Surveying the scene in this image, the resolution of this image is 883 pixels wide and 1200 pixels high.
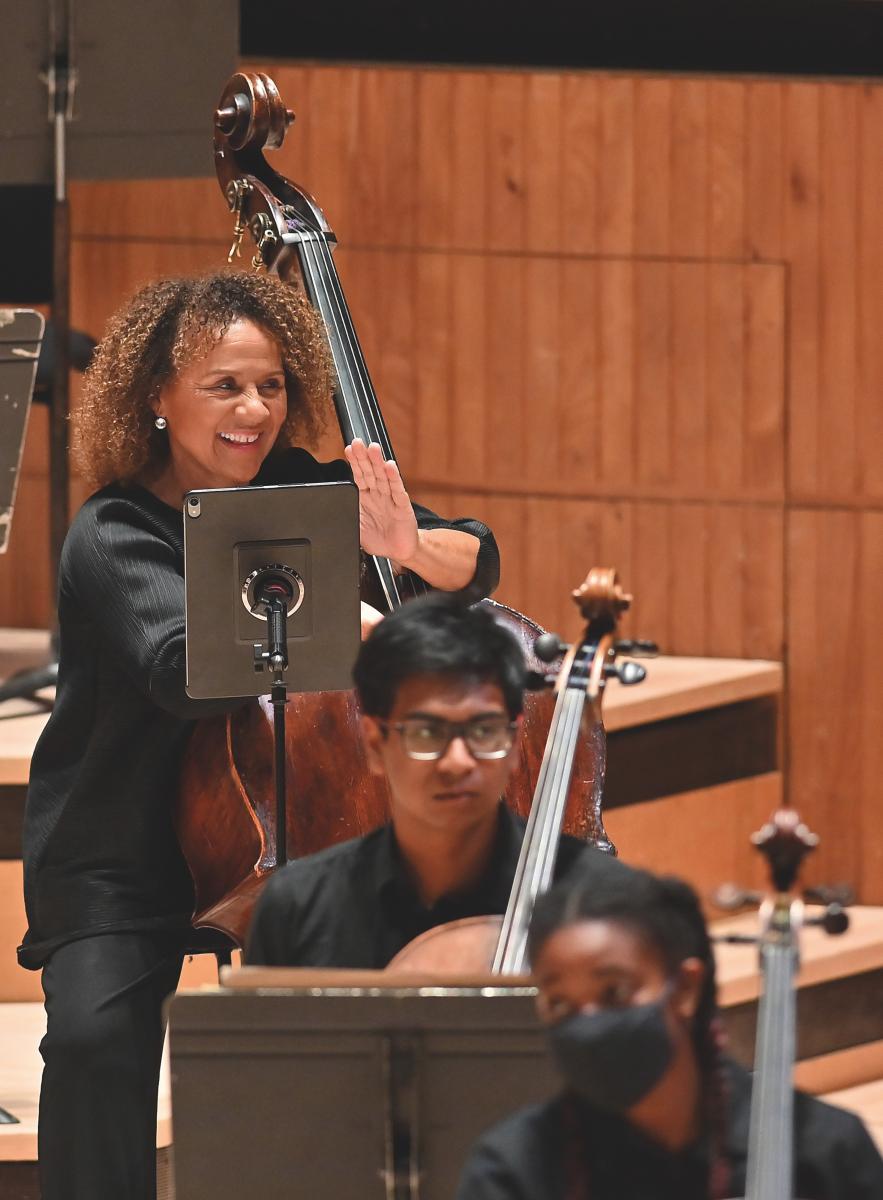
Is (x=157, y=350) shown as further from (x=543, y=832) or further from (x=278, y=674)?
(x=543, y=832)

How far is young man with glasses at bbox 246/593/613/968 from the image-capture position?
209 centimetres

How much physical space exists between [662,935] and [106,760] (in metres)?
1.23

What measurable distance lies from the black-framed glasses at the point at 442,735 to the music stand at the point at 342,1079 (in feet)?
1.07

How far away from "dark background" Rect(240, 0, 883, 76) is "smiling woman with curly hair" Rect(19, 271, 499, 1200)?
2146mm

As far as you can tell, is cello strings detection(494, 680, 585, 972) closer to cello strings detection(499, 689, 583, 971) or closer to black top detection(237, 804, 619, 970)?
cello strings detection(499, 689, 583, 971)

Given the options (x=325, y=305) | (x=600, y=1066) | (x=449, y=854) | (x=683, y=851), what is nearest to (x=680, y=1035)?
(x=600, y=1066)

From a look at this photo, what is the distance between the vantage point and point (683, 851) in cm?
452

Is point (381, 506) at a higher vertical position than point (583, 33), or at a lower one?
lower

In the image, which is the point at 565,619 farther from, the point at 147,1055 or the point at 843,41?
the point at 147,1055

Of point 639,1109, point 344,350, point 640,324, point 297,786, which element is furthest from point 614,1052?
point 640,324

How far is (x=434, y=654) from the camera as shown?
212 centimetres

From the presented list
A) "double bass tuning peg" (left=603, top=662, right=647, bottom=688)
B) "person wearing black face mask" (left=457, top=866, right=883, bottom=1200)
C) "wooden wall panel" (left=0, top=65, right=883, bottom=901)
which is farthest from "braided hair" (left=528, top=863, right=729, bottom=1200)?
"wooden wall panel" (left=0, top=65, right=883, bottom=901)

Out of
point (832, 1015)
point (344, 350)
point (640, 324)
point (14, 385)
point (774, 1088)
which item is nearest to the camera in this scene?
point (774, 1088)

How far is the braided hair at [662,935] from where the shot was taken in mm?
1664
